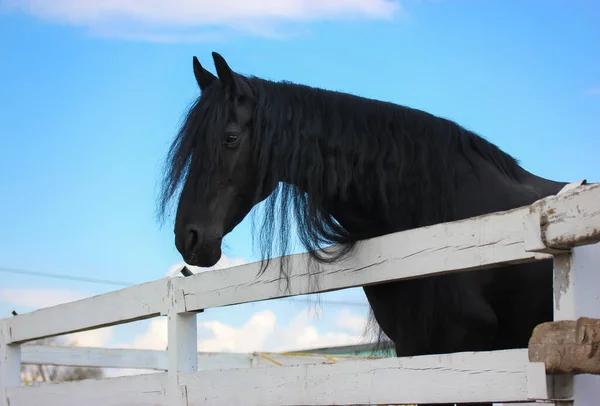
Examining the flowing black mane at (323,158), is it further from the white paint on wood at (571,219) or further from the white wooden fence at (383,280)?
the white paint on wood at (571,219)

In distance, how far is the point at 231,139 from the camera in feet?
11.0

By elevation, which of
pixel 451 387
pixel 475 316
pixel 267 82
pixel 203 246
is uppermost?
pixel 267 82

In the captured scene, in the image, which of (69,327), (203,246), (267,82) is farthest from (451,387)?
(69,327)

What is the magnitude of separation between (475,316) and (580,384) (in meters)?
1.25

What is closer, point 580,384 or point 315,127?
point 580,384

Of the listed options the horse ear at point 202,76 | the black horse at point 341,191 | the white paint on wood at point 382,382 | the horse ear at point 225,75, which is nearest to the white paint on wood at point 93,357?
the white paint on wood at point 382,382

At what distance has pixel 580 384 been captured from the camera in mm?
2096

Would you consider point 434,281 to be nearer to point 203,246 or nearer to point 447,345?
point 447,345

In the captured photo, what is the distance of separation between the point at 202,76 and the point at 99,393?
1.80 meters

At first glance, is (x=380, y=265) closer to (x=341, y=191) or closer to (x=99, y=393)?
(x=341, y=191)

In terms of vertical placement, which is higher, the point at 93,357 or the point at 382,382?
the point at 382,382

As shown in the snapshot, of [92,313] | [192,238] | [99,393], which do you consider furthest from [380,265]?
[92,313]

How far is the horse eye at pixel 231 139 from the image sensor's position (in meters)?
3.34

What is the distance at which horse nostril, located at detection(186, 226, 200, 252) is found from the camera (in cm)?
318
